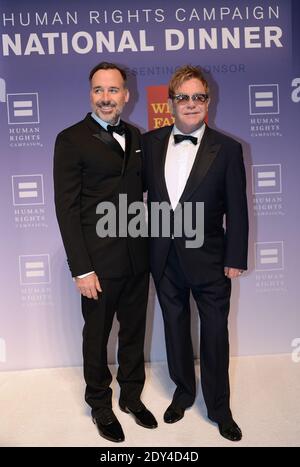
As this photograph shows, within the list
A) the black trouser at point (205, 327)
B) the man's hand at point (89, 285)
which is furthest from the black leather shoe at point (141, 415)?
the man's hand at point (89, 285)

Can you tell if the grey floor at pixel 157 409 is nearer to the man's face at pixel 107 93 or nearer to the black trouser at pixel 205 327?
the black trouser at pixel 205 327

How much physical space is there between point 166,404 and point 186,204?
123 centimetres

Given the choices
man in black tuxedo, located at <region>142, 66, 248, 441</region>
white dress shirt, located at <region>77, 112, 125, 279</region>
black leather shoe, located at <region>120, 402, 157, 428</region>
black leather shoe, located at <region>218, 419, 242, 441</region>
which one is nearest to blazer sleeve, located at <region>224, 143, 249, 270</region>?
man in black tuxedo, located at <region>142, 66, 248, 441</region>

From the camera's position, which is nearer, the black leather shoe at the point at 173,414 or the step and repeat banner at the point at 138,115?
the black leather shoe at the point at 173,414

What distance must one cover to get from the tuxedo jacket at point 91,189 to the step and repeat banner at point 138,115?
92cm

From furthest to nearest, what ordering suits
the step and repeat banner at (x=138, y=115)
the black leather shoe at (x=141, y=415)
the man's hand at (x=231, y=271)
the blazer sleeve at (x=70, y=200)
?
the step and repeat banner at (x=138, y=115), the black leather shoe at (x=141, y=415), the man's hand at (x=231, y=271), the blazer sleeve at (x=70, y=200)

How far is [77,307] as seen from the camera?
11.9 feet

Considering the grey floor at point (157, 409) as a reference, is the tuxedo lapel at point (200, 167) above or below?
above

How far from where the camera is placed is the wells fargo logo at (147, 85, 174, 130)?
11.2 feet

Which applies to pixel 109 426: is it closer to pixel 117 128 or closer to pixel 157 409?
pixel 157 409

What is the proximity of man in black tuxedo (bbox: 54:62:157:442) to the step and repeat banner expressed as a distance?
838 mm

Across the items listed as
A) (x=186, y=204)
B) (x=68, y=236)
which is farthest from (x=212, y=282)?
(x=68, y=236)

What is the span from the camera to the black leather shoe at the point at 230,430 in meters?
2.61

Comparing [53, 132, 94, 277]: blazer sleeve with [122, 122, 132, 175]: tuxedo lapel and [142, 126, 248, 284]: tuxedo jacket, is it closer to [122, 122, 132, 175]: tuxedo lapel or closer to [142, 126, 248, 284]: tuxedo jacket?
[122, 122, 132, 175]: tuxedo lapel
